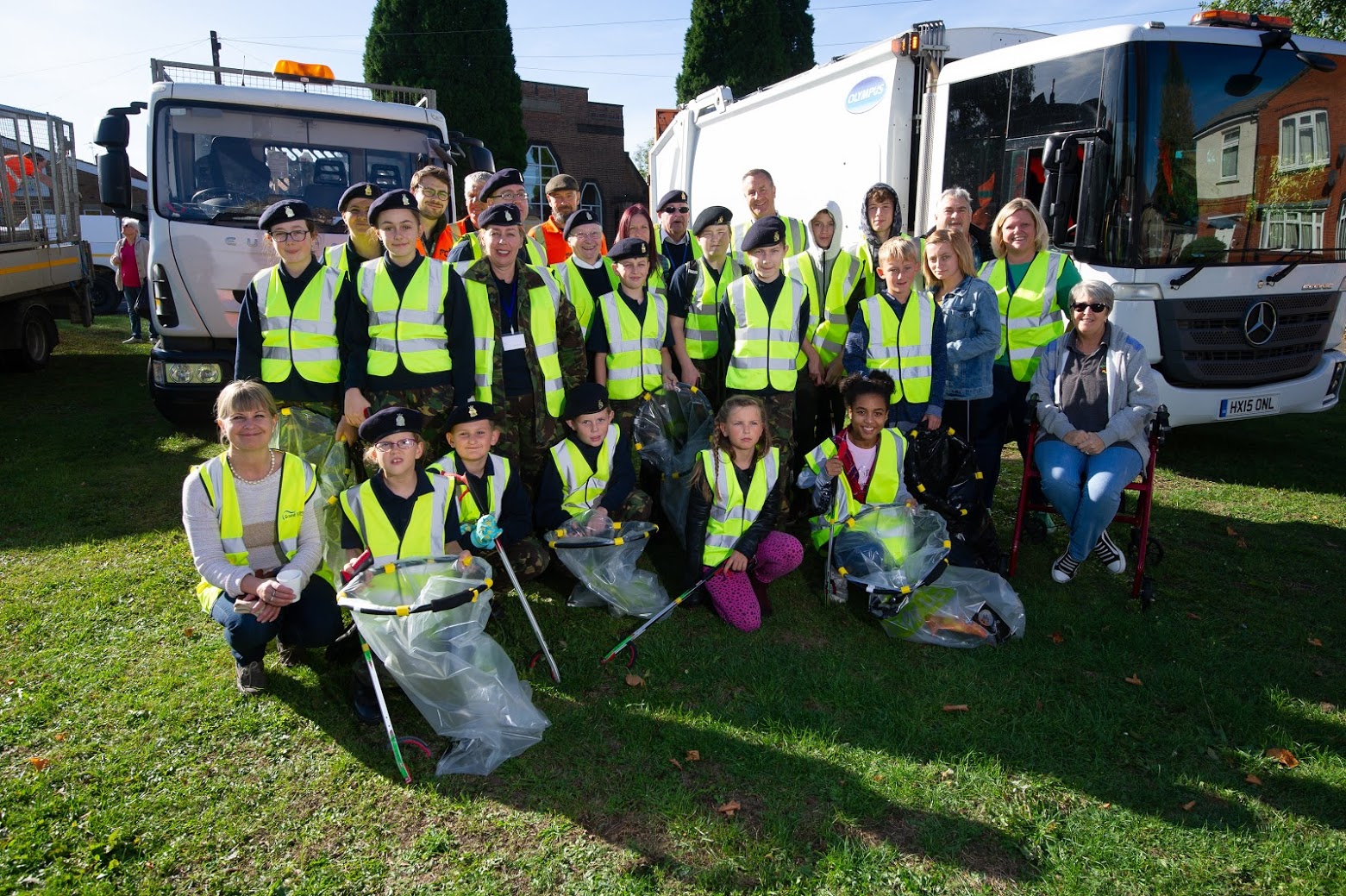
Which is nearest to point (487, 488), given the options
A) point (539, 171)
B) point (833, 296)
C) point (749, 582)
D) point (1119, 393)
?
point (749, 582)

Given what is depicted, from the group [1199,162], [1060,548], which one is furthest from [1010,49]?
[1060,548]

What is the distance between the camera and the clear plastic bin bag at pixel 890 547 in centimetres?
394

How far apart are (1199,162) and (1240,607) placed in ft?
9.92

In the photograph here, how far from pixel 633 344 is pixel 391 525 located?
182cm

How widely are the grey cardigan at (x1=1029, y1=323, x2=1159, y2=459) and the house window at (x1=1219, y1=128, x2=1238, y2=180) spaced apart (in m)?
2.04

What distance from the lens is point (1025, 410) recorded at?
4996 mm

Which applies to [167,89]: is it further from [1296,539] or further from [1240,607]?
[1296,539]

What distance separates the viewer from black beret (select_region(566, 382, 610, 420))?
432 cm

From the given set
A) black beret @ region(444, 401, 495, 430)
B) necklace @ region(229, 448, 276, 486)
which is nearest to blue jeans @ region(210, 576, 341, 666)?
necklace @ region(229, 448, 276, 486)

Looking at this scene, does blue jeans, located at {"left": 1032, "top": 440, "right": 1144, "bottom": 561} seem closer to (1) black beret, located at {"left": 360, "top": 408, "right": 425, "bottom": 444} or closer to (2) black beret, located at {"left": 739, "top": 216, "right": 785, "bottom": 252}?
(2) black beret, located at {"left": 739, "top": 216, "right": 785, "bottom": 252}

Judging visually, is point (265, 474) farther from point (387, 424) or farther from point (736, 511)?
point (736, 511)

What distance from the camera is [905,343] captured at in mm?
4629

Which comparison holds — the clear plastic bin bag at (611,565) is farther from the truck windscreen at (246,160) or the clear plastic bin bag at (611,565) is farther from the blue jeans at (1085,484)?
the truck windscreen at (246,160)

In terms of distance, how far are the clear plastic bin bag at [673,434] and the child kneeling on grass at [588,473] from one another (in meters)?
0.34
